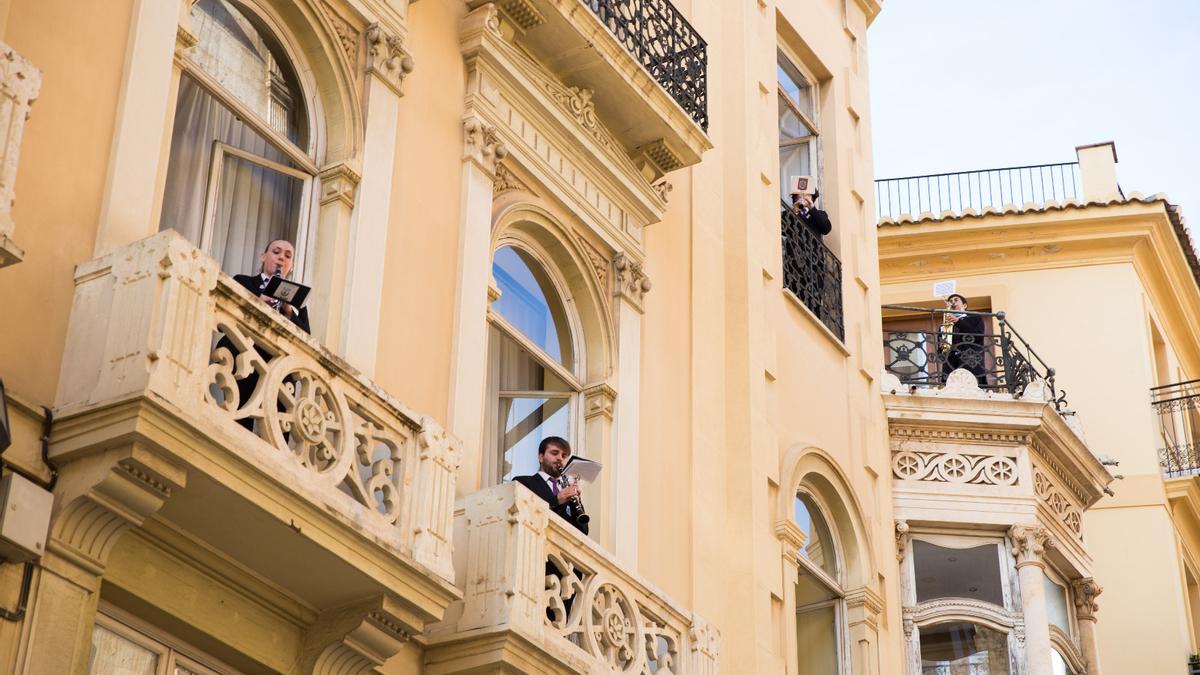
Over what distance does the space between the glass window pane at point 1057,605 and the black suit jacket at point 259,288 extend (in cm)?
1026

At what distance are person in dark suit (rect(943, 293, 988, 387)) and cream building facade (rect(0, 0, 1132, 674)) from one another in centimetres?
89

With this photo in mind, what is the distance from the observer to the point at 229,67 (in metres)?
11.0

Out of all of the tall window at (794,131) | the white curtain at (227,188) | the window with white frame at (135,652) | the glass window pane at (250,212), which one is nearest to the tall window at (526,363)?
the glass window pane at (250,212)

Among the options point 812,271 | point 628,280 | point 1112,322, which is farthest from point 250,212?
point 1112,322

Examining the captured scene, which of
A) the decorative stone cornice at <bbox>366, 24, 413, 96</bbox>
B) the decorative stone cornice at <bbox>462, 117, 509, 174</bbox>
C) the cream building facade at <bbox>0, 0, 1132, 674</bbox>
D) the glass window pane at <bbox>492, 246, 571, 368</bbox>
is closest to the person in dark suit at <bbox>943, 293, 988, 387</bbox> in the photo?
the cream building facade at <bbox>0, 0, 1132, 674</bbox>

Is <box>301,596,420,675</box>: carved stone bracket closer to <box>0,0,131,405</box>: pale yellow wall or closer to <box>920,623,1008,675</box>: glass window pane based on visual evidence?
<box>0,0,131,405</box>: pale yellow wall

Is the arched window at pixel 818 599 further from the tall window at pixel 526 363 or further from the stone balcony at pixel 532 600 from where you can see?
the stone balcony at pixel 532 600

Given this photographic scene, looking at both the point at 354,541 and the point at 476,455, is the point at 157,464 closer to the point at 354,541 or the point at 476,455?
the point at 354,541

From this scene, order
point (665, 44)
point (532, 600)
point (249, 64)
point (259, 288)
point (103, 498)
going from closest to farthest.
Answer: point (103, 498) < point (259, 288) < point (532, 600) < point (249, 64) < point (665, 44)

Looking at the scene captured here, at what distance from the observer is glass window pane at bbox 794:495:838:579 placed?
1656cm

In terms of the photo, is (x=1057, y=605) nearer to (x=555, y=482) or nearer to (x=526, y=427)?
(x=526, y=427)

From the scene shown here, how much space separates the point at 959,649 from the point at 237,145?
9416 millimetres

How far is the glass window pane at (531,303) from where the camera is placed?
13250mm

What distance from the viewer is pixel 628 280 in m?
14.1
